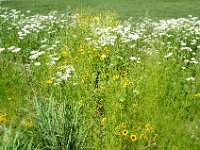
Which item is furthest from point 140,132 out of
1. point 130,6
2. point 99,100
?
point 130,6

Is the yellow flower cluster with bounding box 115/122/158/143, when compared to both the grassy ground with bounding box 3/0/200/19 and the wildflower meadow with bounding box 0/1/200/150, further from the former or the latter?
the grassy ground with bounding box 3/0/200/19

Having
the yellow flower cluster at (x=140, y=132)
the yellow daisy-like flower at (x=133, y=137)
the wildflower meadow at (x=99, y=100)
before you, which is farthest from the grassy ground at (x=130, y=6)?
the yellow daisy-like flower at (x=133, y=137)

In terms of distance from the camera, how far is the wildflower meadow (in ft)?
13.0

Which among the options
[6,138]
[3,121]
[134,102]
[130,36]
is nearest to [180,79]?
[134,102]

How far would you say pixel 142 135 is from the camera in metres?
4.39

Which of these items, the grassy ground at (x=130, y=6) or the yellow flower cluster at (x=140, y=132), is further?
the grassy ground at (x=130, y=6)

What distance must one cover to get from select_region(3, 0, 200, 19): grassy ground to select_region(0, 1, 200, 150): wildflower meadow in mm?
5424

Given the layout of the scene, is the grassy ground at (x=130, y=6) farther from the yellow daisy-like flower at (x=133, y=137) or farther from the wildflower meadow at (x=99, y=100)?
the yellow daisy-like flower at (x=133, y=137)

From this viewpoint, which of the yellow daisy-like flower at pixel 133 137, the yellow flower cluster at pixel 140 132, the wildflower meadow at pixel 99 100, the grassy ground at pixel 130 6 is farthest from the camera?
the grassy ground at pixel 130 6

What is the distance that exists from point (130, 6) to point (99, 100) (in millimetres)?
12149

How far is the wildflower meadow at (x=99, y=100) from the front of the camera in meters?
3.98

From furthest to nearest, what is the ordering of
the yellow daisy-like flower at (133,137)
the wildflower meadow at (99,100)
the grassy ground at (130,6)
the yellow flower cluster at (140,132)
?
the grassy ground at (130,6), the yellow flower cluster at (140,132), the yellow daisy-like flower at (133,137), the wildflower meadow at (99,100)

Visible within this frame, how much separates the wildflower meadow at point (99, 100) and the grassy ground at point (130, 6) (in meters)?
5.42

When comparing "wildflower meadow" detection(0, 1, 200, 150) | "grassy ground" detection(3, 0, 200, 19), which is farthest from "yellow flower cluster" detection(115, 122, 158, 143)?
"grassy ground" detection(3, 0, 200, 19)
